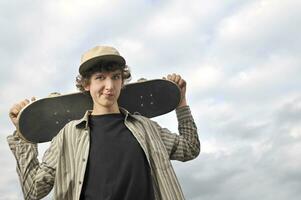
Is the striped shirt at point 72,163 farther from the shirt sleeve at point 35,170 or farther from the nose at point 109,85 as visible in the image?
the nose at point 109,85

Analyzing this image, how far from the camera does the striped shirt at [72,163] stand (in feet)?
13.8

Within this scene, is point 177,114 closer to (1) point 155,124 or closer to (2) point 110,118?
(1) point 155,124

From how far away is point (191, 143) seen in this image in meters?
4.83

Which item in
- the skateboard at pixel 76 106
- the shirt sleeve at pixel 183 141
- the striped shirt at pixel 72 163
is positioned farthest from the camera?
the skateboard at pixel 76 106

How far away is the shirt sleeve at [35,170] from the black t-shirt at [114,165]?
40cm

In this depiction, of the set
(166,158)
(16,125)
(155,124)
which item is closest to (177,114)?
(155,124)

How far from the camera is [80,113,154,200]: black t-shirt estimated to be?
3.97 metres

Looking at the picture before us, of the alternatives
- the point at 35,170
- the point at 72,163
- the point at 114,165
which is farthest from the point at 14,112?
the point at 114,165

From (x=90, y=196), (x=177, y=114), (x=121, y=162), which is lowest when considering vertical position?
(x=90, y=196)

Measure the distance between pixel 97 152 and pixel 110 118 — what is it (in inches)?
14.9

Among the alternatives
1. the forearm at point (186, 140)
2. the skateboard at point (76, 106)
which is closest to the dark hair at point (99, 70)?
the skateboard at point (76, 106)

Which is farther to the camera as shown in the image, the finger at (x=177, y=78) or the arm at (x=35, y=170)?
the finger at (x=177, y=78)

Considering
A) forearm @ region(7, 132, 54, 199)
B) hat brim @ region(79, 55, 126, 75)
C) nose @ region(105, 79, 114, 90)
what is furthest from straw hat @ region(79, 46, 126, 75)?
forearm @ region(7, 132, 54, 199)

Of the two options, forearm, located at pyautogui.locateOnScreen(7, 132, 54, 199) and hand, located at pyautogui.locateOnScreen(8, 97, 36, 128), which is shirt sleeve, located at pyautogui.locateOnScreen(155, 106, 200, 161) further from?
hand, located at pyautogui.locateOnScreen(8, 97, 36, 128)
